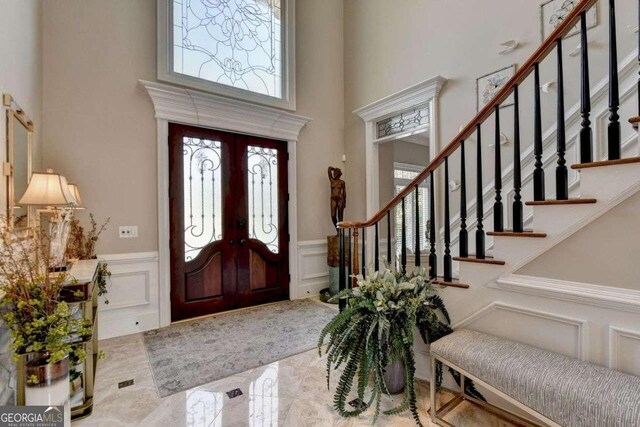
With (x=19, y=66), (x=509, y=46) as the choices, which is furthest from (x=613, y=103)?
(x=19, y=66)

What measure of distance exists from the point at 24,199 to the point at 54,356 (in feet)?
3.71

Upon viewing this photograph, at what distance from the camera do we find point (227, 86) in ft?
12.6

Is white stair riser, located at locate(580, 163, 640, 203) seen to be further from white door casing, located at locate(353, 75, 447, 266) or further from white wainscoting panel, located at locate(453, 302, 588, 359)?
white door casing, located at locate(353, 75, 447, 266)

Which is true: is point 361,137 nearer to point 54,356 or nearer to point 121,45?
point 121,45

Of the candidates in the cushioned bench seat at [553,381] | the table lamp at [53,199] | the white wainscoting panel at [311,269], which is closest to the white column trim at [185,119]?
the table lamp at [53,199]

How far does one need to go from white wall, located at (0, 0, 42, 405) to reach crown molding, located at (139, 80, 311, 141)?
866 millimetres

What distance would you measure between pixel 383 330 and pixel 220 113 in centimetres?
316

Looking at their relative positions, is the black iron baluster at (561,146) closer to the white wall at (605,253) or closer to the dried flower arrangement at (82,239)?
the white wall at (605,253)

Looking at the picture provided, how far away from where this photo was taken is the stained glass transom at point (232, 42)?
359 cm

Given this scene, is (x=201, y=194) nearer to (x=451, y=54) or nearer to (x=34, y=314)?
(x=34, y=314)

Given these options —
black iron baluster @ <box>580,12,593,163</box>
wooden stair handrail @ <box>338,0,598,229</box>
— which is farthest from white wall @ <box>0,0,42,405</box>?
black iron baluster @ <box>580,12,593,163</box>

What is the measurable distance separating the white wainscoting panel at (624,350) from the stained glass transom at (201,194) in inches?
140

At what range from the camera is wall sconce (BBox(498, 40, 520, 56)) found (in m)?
2.92

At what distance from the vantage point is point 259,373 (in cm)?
235
